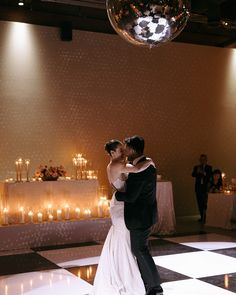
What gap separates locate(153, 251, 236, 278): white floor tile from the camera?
4.72 metres

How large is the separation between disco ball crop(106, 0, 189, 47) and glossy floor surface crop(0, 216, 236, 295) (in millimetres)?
2417

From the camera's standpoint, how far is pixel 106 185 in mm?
8844

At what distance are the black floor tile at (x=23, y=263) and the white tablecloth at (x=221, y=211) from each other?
132 inches

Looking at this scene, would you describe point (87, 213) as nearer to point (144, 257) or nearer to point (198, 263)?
point (198, 263)

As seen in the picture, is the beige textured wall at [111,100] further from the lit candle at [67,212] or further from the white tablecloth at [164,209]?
the lit candle at [67,212]

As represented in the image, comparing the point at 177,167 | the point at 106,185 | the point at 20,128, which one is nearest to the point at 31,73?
the point at 20,128

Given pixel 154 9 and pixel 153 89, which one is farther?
pixel 153 89

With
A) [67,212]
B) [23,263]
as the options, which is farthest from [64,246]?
[23,263]

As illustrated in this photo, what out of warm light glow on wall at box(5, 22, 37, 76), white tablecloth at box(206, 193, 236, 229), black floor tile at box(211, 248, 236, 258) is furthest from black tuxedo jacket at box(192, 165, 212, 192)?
warm light glow on wall at box(5, 22, 37, 76)

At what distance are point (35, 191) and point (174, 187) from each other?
3.83 m

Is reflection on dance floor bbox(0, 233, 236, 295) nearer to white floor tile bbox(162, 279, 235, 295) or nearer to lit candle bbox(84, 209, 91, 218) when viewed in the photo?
white floor tile bbox(162, 279, 235, 295)

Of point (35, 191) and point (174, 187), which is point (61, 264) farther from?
point (174, 187)

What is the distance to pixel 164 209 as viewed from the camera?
746 cm

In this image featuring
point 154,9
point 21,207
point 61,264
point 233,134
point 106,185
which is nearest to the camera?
point 154,9
